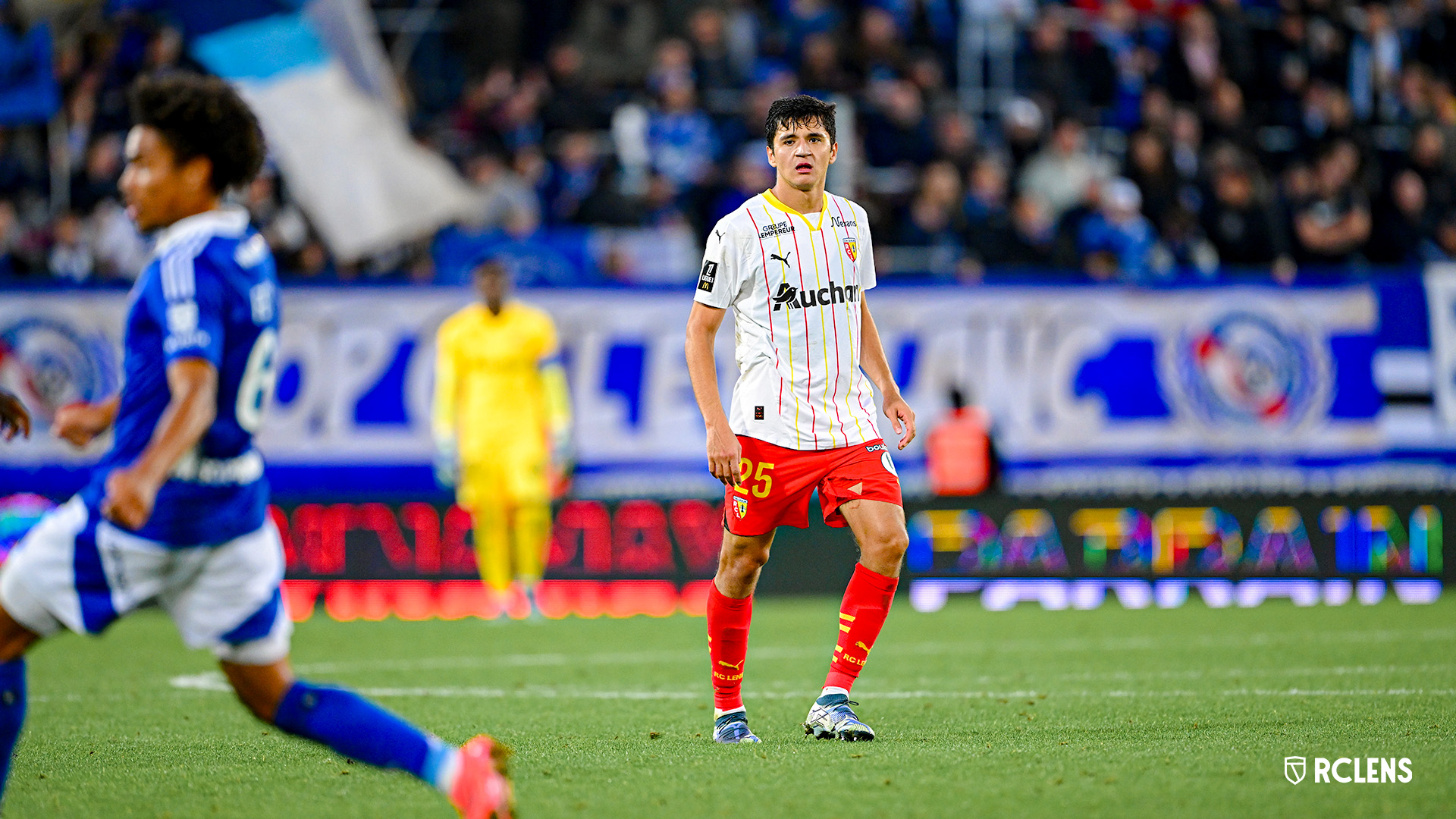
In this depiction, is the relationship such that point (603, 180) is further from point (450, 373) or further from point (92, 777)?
point (92, 777)

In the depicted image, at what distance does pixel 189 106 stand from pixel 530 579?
875cm

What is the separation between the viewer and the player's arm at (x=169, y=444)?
394cm

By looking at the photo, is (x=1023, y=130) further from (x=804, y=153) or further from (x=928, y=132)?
(x=804, y=153)

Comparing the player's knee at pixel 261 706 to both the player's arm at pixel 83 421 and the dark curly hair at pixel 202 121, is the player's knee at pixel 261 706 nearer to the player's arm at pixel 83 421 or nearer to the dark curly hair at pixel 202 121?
the player's arm at pixel 83 421

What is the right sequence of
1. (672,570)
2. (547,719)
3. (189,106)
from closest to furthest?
1. (189,106)
2. (547,719)
3. (672,570)

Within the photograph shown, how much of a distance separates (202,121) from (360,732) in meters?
1.55

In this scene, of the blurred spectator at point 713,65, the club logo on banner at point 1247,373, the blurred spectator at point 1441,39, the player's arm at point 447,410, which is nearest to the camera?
the player's arm at point 447,410

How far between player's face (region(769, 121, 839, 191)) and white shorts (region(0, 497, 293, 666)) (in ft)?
8.44

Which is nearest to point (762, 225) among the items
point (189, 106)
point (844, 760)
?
point (844, 760)

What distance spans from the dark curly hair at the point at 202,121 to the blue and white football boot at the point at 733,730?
2.77 m

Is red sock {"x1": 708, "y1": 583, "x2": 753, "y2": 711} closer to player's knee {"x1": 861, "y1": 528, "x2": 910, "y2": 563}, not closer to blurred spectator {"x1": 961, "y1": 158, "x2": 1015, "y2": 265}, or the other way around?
player's knee {"x1": 861, "y1": 528, "x2": 910, "y2": 563}

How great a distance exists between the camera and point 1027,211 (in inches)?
608

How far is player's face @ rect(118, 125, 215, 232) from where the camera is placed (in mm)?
4320

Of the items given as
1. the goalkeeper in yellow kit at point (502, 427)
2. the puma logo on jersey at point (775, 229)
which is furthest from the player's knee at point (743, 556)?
the goalkeeper in yellow kit at point (502, 427)
